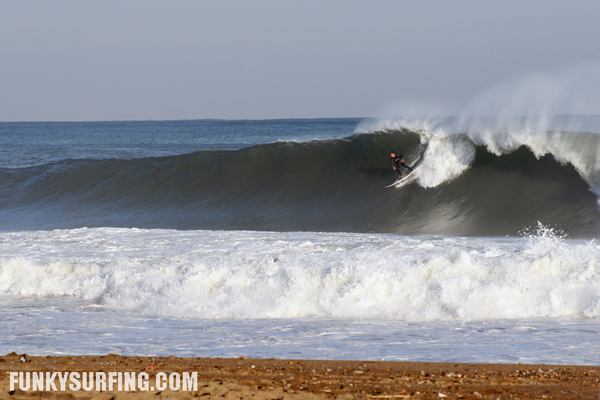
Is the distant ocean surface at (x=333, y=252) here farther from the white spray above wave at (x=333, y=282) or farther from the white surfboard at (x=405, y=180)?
the white surfboard at (x=405, y=180)

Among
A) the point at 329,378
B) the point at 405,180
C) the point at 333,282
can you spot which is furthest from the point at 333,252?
the point at 405,180

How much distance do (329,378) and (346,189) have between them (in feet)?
37.9

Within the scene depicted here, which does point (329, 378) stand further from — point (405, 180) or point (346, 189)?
point (346, 189)

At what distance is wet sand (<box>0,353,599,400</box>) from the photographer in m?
3.12

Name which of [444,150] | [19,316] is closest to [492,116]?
[444,150]

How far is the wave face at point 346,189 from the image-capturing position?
40.0ft

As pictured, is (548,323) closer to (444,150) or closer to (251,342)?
(251,342)

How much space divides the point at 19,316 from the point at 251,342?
2673 mm

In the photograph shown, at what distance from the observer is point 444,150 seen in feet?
48.2

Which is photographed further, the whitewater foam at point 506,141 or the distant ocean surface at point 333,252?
the whitewater foam at point 506,141

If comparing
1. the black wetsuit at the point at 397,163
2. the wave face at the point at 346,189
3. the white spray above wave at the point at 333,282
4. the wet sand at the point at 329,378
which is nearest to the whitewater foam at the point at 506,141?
the wave face at the point at 346,189

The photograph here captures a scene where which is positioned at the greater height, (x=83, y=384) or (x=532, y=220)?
(x=532, y=220)

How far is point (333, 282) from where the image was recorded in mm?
6488

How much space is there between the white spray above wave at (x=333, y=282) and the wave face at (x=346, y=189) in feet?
14.5
